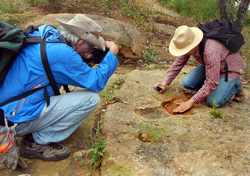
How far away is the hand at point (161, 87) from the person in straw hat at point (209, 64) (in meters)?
0.11

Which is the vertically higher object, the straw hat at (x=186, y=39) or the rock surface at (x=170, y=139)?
the straw hat at (x=186, y=39)

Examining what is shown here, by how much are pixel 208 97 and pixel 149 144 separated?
1.12 meters

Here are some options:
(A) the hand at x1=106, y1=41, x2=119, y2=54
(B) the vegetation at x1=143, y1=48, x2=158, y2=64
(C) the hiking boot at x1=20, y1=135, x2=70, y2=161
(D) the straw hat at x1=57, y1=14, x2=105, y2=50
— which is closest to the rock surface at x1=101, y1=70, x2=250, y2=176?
(C) the hiking boot at x1=20, y1=135, x2=70, y2=161

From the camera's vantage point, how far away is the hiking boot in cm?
390

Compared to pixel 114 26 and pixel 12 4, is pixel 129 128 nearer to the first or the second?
pixel 114 26

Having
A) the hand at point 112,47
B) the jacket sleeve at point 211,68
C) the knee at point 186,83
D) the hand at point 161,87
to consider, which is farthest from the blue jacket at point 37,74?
the knee at point 186,83

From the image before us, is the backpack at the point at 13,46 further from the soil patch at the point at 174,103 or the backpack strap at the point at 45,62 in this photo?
the soil patch at the point at 174,103

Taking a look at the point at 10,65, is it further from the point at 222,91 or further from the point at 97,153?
the point at 222,91

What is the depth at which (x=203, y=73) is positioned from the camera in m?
5.31

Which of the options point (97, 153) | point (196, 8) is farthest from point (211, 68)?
point (196, 8)

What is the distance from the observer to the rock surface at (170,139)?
3.75 metres

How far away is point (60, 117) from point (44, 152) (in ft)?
1.03

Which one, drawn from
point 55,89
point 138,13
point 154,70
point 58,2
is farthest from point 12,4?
point 55,89

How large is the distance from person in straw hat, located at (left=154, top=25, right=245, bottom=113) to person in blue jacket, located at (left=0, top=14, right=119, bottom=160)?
100cm
